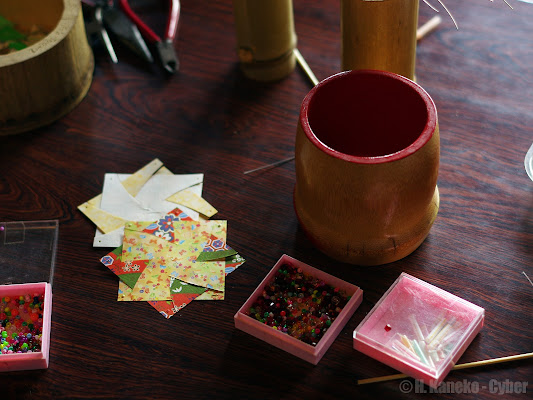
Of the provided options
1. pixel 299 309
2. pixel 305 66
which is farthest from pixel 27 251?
pixel 305 66

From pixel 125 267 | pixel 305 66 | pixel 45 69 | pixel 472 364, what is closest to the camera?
pixel 472 364

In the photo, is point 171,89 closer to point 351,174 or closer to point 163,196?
point 163,196

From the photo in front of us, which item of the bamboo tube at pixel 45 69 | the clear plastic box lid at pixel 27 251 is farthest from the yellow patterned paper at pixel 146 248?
the bamboo tube at pixel 45 69

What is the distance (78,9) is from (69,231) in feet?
1.11

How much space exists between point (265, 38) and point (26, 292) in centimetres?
52

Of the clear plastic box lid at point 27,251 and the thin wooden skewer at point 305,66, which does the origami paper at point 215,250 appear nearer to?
the clear plastic box lid at point 27,251

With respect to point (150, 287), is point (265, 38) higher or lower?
higher

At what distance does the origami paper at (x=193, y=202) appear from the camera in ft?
3.70

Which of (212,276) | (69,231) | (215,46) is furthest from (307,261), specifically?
(215,46)

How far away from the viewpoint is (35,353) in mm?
961

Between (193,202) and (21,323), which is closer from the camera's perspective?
(21,323)

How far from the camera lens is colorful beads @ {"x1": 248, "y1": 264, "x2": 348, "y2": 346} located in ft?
3.21

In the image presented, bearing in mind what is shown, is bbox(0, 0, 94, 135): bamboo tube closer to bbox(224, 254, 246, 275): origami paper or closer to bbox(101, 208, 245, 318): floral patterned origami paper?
bbox(101, 208, 245, 318): floral patterned origami paper

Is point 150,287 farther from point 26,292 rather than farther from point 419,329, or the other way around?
point 419,329
